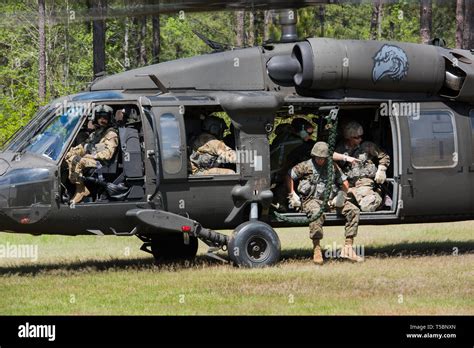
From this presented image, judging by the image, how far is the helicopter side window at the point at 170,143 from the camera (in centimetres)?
1226

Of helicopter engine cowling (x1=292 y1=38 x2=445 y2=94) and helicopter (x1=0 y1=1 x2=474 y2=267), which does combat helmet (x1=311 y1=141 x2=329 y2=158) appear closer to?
helicopter (x1=0 y1=1 x2=474 y2=267)

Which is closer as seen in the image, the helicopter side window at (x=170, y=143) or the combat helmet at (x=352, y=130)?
the helicopter side window at (x=170, y=143)

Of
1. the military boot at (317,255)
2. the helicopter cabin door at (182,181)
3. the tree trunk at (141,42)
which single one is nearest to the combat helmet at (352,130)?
the military boot at (317,255)

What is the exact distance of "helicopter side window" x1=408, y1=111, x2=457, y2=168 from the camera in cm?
1332

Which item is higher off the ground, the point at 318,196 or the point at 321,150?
the point at 321,150

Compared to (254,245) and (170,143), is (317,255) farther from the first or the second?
(170,143)

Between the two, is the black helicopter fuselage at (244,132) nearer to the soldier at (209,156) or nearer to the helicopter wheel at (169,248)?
the soldier at (209,156)

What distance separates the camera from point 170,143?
40.4 feet

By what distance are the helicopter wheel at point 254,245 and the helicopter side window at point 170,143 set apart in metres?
1.15

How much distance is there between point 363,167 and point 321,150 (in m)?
0.89

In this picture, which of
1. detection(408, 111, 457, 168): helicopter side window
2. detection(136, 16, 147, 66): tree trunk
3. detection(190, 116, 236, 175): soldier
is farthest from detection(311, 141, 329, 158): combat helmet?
detection(136, 16, 147, 66): tree trunk

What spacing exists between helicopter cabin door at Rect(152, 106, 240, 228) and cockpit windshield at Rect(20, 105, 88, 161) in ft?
3.39

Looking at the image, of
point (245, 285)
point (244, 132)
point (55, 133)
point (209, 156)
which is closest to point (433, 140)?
point (244, 132)
